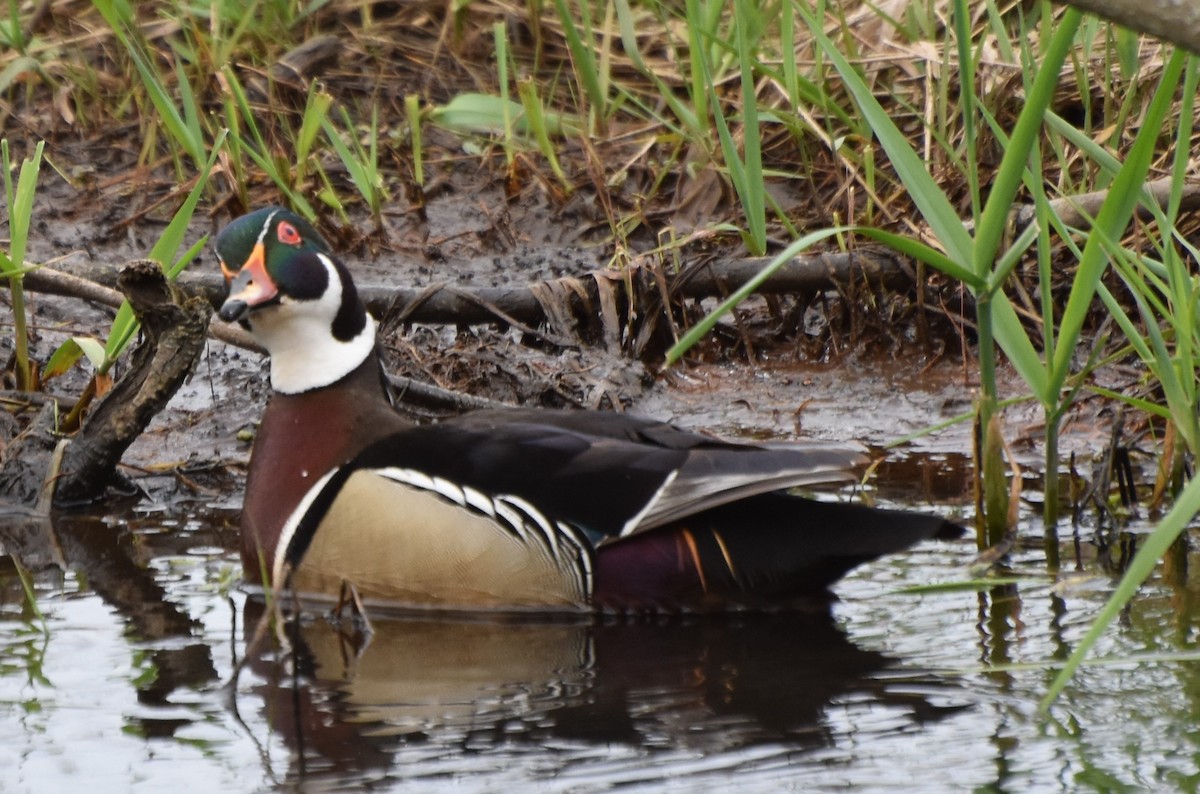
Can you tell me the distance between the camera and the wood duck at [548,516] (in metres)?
3.80

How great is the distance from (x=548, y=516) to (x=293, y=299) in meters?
0.92

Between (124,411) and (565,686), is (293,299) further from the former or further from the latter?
(565,686)

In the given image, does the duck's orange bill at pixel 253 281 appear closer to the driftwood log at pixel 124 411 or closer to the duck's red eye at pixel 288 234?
the duck's red eye at pixel 288 234

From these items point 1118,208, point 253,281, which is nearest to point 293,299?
point 253,281

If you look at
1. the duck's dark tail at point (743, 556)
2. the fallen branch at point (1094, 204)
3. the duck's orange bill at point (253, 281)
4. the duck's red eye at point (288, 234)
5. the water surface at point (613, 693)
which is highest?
the fallen branch at point (1094, 204)

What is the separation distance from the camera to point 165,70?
26.5 feet

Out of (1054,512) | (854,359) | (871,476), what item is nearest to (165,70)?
(854,359)

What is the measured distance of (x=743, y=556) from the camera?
3.88 metres

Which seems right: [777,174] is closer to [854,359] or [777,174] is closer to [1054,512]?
[854,359]

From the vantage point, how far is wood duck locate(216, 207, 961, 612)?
3801mm

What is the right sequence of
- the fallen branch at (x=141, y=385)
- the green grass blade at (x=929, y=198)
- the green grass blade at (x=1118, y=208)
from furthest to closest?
the fallen branch at (x=141, y=385) < the green grass blade at (x=929, y=198) < the green grass blade at (x=1118, y=208)

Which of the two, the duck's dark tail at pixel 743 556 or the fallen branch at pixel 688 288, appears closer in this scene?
the duck's dark tail at pixel 743 556

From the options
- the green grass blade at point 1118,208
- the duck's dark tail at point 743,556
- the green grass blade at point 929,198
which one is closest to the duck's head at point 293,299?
the duck's dark tail at point 743,556

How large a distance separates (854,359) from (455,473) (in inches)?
90.9
